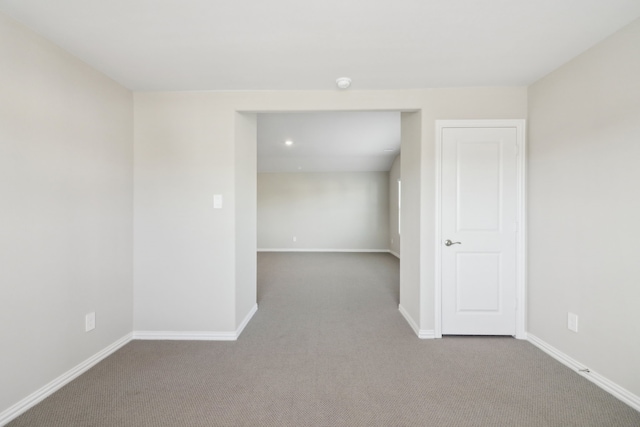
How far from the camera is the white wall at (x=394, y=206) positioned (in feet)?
23.2

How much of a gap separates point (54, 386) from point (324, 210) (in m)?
6.55

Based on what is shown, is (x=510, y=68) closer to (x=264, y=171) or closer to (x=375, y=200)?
(x=375, y=200)

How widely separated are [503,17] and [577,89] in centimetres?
101

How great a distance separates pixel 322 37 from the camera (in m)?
1.85

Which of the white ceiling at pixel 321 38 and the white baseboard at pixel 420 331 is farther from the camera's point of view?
the white baseboard at pixel 420 331

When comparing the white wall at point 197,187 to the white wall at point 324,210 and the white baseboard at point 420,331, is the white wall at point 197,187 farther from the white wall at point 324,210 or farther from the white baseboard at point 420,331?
the white wall at point 324,210

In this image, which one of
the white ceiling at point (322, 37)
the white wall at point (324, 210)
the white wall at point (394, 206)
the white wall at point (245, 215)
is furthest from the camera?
the white wall at point (324, 210)

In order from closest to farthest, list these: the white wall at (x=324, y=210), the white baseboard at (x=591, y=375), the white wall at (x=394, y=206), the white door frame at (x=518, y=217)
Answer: the white baseboard at (x=591, y=375), the white door frame at (x=518, y=217), the white wall at (x=394, y=206), the white wall at (x=324, y=210)

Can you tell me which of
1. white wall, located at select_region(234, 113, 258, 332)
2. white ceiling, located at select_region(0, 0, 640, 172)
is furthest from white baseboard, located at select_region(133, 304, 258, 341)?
white ceiling, located at select_region(0, 0, 640, 172)

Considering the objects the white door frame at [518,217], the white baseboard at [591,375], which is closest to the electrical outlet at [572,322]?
the white baseboard at [591,375]

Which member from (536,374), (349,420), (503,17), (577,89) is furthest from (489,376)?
(503,17)

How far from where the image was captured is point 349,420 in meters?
1.64

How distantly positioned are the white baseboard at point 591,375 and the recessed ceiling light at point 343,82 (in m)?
2.81

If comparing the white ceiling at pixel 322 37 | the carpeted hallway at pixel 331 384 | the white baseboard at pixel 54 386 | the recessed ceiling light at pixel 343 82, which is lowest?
the carpeted hallway at pixel 331 384
